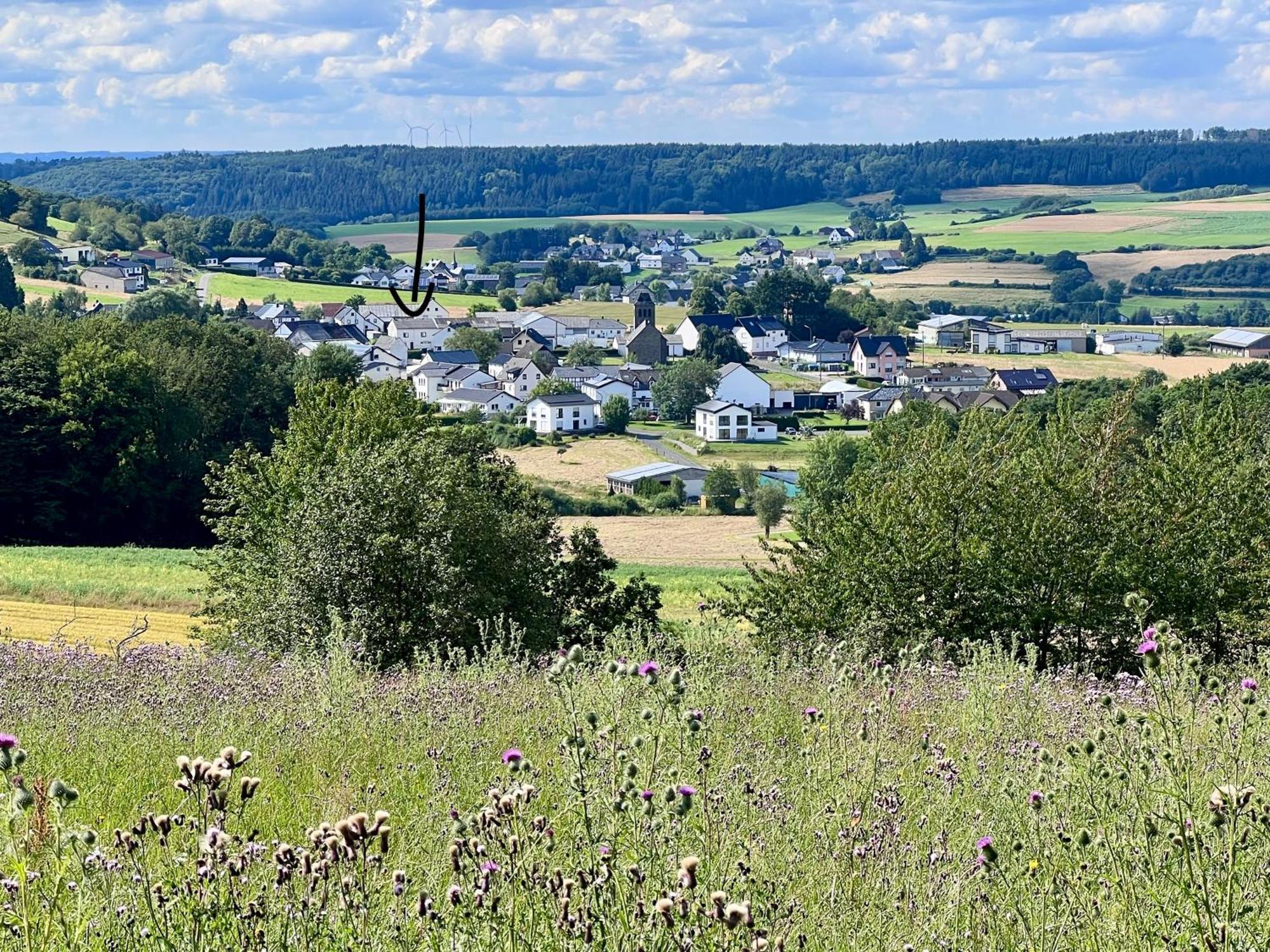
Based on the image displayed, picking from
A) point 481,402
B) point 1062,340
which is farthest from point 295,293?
point 1062,340

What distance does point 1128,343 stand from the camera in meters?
147

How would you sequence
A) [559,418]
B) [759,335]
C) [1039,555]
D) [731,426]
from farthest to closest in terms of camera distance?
[759,335] → [559,418] → [731,426] → [1039,555]

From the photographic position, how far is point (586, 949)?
392 centimetres

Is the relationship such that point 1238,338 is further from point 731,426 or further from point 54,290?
point 54,290

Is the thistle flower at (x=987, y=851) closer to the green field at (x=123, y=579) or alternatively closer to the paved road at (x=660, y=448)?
the green field at (x=123, y=579)

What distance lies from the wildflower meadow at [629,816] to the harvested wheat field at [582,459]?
70.5 meters

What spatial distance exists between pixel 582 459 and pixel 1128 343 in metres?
78.9

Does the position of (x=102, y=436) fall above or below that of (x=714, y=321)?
above

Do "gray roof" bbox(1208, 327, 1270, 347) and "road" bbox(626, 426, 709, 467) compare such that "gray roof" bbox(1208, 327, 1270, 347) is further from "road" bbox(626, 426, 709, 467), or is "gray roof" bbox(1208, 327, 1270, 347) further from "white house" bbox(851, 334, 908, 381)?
"road" bbox(626, 426, 709, 467)

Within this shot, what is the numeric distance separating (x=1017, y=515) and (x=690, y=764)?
14.2 metres

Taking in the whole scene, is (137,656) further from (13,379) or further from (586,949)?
(13,379)

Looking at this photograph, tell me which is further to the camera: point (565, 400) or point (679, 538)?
point (565, 400)

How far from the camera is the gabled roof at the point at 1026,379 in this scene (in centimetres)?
11869

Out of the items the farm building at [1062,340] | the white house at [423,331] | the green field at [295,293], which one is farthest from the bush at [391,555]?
the farm building at [1062,340]
